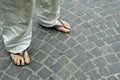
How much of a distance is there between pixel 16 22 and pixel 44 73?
0.62 meters

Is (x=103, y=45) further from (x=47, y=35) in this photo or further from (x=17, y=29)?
(x=17, y=29)

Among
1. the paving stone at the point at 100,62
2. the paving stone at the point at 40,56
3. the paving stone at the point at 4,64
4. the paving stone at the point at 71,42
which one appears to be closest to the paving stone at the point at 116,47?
the paving stone at the point at 100,62

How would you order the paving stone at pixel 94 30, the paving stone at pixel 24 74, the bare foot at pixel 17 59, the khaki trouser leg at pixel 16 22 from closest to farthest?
the khaki trouser leg at pixel 16 22, the paving stone at pixel 24 74, the bare foot at pixel 17 59, the paving stone at pixel 94 30

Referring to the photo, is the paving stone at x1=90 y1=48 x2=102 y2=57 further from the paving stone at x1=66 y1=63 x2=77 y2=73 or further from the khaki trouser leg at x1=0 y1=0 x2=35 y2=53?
the khaki trouser leg at x1=0 y1=0 x2=35 y2=53

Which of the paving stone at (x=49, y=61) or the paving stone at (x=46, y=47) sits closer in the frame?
the paving stone at (x=49, y=61)

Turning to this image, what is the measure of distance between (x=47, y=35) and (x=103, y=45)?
0.67 meters

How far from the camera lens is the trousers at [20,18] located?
2.58m

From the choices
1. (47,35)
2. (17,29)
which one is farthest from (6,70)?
(47,35)

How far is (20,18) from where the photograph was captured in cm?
267

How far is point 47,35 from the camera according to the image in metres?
3.34

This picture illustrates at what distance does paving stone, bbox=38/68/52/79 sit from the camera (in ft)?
9.52

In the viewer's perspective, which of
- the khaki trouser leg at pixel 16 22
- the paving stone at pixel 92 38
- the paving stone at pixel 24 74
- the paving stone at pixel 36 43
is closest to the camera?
the khaki trouser leg at pixel 16 22

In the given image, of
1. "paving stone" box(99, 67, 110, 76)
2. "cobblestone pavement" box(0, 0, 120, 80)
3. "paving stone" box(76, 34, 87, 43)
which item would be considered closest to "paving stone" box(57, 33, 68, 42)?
"cobblestone pavement" box(0, 0, 120, 80)

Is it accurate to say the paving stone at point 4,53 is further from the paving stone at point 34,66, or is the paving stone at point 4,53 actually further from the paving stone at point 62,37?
the paving stone at point 62,37
